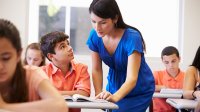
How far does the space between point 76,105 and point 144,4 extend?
2989mm

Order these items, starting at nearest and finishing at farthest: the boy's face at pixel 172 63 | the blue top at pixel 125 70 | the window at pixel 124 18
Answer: the blue top at pixel 125 70
the boy's face at pixel 172 63
the window at pixel 124 18

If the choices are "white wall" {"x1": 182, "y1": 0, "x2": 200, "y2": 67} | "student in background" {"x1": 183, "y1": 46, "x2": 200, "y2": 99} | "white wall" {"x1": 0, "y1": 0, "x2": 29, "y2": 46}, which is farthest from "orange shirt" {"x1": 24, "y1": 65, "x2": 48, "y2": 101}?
"white wall" {"x1": 182, "y1": 0, "x2": 200, "y2": 67}

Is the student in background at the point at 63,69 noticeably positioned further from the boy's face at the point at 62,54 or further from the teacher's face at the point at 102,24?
the teacher's face at the point at 102,24

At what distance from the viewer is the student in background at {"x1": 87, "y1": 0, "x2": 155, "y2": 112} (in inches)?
70.8

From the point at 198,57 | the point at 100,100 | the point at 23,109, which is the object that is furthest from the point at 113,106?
the point at 198,57

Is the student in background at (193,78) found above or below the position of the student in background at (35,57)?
below

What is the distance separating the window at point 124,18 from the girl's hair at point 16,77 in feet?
11.0

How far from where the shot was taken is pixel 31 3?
4395mm

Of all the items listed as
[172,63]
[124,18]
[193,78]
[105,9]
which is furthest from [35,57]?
[124,18]

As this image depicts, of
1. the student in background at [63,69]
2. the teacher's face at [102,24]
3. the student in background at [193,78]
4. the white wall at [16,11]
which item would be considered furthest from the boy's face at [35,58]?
the white wall at [16,11]

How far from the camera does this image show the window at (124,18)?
4410 millimetres

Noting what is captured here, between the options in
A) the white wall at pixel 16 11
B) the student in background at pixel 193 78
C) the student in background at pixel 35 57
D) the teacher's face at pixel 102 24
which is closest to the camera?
the teacher's face at pixel 102 24

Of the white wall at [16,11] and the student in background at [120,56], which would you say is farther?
the white wall at [16,11]

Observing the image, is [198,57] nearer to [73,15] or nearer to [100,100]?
[100,100]
